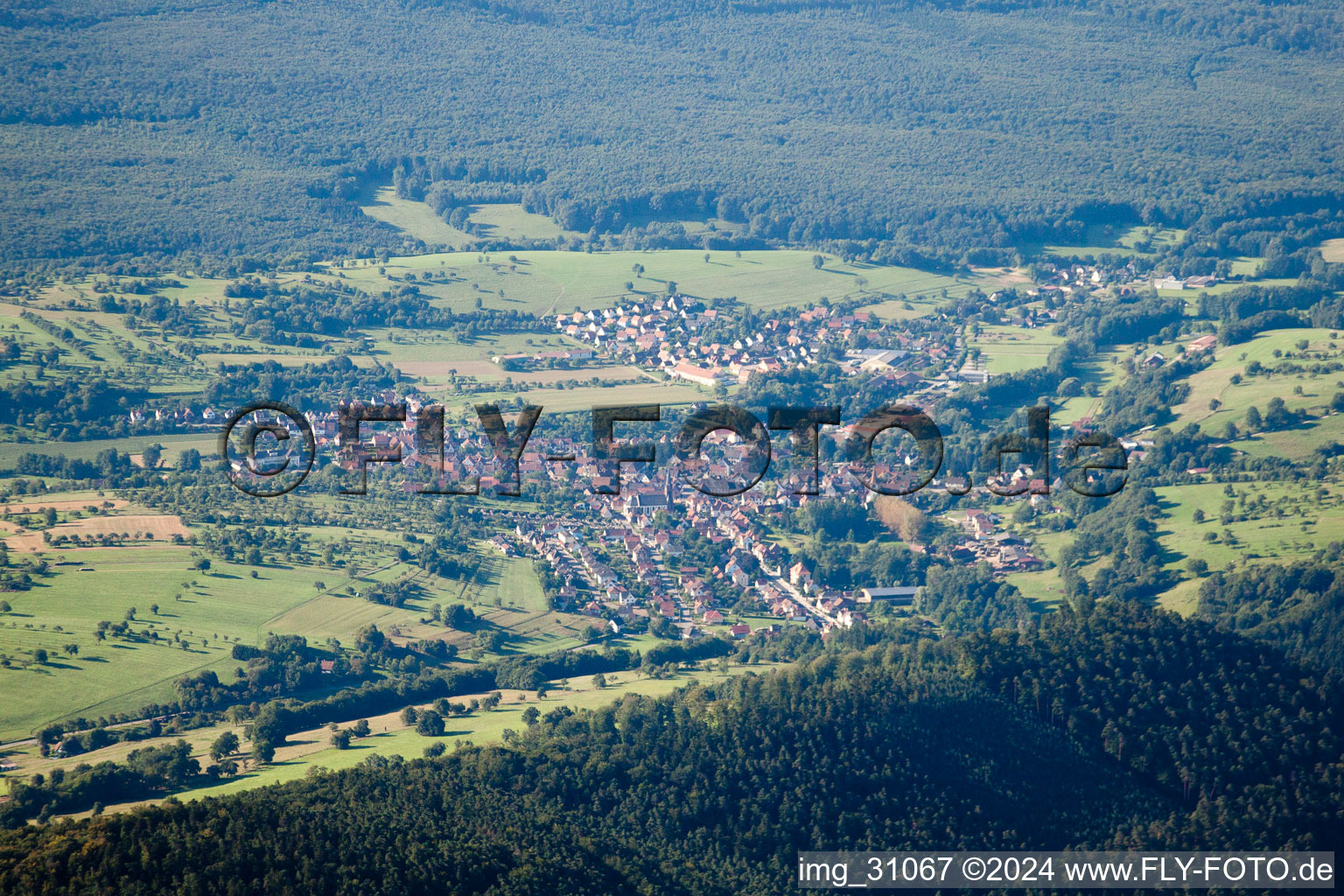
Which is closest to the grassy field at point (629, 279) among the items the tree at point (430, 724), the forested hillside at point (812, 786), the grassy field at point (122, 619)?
the grassy field at point (122, 619)

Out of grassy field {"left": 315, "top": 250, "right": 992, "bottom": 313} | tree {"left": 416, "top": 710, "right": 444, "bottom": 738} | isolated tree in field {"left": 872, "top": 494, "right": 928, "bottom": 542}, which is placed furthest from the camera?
grassy field {"left": 315, "top": 250, "right": 992, "bottom": 313}

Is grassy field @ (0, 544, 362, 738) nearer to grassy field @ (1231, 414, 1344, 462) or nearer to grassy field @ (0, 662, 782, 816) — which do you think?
grassy field @ (0, 662, 782, 816)

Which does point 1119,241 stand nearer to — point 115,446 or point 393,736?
point 115,446

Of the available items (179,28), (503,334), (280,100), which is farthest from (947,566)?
(179,28)

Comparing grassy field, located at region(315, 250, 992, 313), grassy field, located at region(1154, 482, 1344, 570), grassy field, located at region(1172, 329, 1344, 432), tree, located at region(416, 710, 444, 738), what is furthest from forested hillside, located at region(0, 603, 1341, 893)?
grassy field, located at region(315, 250, 992, 313)

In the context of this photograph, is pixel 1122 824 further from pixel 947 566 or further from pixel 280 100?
pixel 280 100

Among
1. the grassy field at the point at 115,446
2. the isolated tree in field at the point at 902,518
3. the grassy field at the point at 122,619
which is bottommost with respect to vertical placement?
the grassy field at the point at 122,619

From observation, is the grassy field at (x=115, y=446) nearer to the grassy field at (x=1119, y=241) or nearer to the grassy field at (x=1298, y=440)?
the grassy field at (x=1298, y=440)
